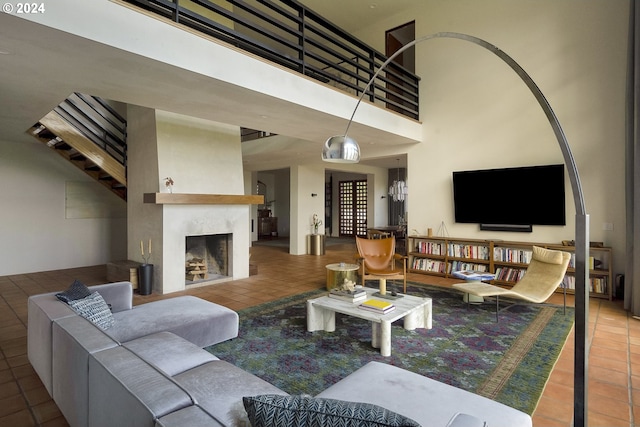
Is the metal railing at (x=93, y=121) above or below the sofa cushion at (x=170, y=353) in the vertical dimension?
above

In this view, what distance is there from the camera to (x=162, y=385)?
1261 millimetres

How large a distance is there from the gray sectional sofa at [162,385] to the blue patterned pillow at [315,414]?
0.62ft

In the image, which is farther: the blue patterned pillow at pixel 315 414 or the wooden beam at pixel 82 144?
the wooden beam at pixel 82 144

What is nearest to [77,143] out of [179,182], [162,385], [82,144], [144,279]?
[82,144]

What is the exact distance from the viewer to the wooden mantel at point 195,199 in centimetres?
484

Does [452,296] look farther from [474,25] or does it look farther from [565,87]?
[474,25]

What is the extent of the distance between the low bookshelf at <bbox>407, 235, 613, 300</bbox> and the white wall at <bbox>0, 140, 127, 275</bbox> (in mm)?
6890

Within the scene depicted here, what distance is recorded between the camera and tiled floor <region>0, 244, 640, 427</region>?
2170mm

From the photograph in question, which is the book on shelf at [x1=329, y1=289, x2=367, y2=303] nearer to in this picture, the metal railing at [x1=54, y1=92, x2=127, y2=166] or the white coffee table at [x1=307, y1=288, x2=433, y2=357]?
the white coffee table at [x1=307, y1=288, x2=433, y2=357]

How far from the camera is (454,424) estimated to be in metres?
1.20

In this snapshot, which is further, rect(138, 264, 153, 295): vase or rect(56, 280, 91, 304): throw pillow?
rect(138, 264, 153, 295): vase

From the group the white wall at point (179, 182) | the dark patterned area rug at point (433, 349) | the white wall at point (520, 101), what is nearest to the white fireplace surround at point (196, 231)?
the white wall at point (179, 182)

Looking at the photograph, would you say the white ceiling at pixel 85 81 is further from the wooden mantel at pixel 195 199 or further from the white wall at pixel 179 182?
the wooden mantel at pixel 195 199

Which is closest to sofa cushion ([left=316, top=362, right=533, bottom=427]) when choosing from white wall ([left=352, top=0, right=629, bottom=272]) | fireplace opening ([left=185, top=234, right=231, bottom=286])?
fireplace opening ([left=185, top=234, right=231, bottom=286])
